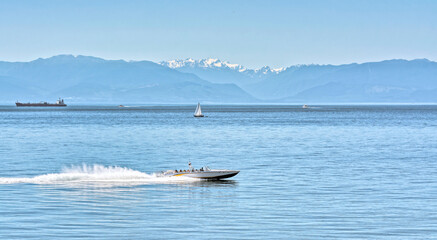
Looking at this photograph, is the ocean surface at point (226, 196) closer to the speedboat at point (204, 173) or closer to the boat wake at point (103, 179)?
the boat wake at point (103, 179)

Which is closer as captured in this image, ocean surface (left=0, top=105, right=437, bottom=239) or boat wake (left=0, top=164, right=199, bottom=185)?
ocean surface (left=0, top=105, right=437, bottom=239)

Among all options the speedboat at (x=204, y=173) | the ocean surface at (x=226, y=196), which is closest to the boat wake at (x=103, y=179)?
the ocean surface at (x=226, y=196)

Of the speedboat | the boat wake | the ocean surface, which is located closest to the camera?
the ocean surface

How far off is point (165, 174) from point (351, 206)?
19758mm

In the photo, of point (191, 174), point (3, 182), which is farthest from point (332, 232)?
point (3, 182)

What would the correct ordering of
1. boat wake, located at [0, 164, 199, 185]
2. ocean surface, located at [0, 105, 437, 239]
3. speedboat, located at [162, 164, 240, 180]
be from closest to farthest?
ocean surface, located at [0, 105, 437, 239] < boat wake, located at [0, 164, 199, 185] < speedboat, located at [162, 164, 240, 180]

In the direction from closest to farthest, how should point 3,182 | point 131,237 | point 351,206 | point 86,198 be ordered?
point 131,237, point 351,206, point 86,198, point 3,182

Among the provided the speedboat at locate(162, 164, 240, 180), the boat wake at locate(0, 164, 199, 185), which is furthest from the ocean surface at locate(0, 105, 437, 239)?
the speedboat at locate(162, 164, 240, 180)

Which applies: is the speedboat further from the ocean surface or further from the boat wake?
the ocean surface

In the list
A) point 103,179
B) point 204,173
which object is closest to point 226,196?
point 204,173

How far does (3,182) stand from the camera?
56844 mm

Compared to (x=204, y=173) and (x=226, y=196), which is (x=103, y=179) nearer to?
(x=204, y=173)

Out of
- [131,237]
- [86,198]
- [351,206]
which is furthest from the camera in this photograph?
[86,198]

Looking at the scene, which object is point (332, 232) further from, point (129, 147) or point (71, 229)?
point (129, 147)
